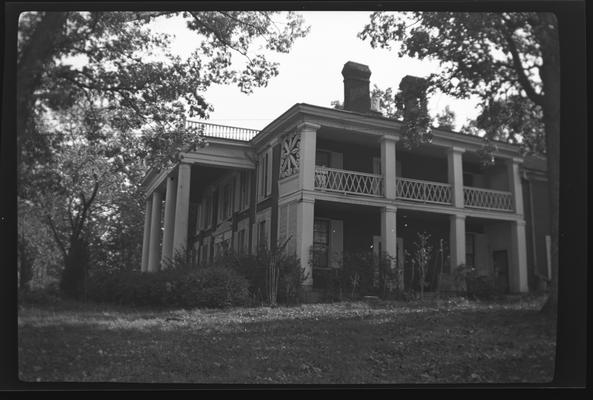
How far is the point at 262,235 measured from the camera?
7.53 m

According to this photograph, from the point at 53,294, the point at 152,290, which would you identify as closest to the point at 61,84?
the point at 53,294

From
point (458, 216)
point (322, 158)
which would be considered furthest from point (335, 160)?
point (458, 216)

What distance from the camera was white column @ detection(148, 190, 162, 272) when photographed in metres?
7.66

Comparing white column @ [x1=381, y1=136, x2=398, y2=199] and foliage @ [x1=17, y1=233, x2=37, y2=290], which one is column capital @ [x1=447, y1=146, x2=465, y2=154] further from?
foliage @ [x1=17, y1=233, x2=37, y2=290]

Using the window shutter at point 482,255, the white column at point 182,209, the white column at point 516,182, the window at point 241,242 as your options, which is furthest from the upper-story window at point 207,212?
the white column at point 516,182

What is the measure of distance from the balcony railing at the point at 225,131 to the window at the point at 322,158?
0.92 meters

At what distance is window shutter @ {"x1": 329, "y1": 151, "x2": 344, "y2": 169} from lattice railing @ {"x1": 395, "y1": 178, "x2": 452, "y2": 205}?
855 millimetres

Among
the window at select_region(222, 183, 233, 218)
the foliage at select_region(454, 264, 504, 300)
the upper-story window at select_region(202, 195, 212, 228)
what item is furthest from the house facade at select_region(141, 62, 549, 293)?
the upper-story window at select_region(202, 195, 212, 228)

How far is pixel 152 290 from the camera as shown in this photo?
8242 mm

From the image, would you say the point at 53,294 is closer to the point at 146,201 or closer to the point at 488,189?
the point at 146,201

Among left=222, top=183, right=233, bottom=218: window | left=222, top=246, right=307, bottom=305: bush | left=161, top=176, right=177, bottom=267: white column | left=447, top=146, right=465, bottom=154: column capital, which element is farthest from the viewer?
left=222, top=183, right=233, bottom=218: window

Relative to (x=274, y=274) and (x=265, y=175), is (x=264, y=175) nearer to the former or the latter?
(x=265, y=175)

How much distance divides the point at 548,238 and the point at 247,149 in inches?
173

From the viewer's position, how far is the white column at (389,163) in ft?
23.7
